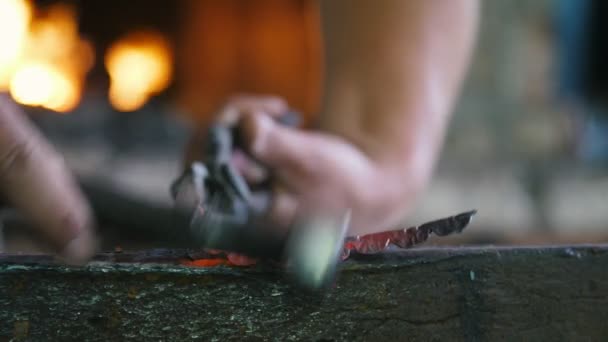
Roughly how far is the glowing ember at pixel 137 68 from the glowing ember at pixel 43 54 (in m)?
0.11

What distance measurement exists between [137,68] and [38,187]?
2.56m

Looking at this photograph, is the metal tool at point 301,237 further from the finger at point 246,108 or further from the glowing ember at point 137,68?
the glowing ember at point 137,68

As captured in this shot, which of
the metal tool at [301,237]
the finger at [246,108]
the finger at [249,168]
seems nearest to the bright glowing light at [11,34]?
the finger at [246,108]

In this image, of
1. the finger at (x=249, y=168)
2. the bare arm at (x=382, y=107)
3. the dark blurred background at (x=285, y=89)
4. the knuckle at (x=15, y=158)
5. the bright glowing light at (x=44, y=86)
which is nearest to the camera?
the knuckle at (x=15, y=158)

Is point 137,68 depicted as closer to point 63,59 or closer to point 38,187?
A: point 63,59

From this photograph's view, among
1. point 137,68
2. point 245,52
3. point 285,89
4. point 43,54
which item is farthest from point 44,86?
point 285,89

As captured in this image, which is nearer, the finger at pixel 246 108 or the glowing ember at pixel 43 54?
the finger at pixel 246 108

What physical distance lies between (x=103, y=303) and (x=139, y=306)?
32 mm

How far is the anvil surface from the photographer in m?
0.71

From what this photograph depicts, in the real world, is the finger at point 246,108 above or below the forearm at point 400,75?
below

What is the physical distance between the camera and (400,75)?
4.68 ft

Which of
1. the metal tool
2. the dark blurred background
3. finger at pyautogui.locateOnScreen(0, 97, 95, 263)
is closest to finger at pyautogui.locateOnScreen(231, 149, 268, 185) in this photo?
the metal tool

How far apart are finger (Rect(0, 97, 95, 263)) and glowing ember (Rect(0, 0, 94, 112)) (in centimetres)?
211

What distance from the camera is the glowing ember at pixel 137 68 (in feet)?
10.4
